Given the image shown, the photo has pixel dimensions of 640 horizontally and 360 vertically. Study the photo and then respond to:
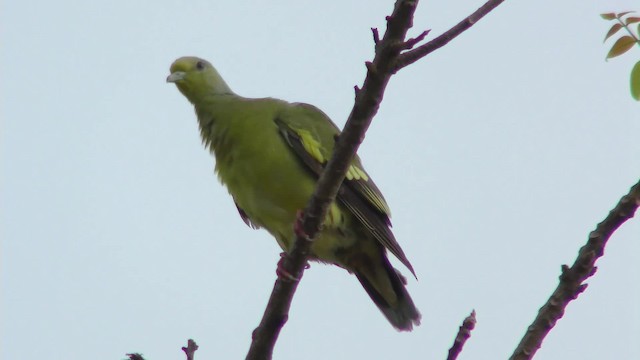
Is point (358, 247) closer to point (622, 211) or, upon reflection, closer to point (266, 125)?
point (266, 125)

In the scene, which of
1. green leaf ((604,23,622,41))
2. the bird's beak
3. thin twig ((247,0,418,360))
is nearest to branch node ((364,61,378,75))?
thin twig ((247,0,418,360))

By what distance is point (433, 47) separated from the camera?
110 inches

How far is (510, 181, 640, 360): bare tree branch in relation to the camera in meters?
2.57

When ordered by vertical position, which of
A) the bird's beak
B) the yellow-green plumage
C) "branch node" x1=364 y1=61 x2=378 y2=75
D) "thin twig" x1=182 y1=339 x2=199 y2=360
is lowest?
"thin twig" x1=182 y1=339 x2=199 y2=360

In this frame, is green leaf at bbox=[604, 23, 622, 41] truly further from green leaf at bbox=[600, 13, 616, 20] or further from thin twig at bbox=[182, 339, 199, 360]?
thin twig at bbox=[182, 339, 199, 360]

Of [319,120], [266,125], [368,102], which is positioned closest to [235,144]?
[266,125]

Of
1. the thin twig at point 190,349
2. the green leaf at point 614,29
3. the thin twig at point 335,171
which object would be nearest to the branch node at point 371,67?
the thin twig at point 335,171

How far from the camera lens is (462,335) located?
264 cm

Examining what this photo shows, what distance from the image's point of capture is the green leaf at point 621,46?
329 cm

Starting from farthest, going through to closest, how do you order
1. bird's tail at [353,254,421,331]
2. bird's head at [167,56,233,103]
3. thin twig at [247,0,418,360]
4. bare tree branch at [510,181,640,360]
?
1. bird's head at [167,56,233,103]
2. bird's tail at [353,254,421,331]
3. thin twig at [247,0,418,360]
4. bare tree branch at [510,181,640,360]

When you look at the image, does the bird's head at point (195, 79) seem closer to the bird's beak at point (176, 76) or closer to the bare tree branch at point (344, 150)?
the bird's beak at point (176, 76)

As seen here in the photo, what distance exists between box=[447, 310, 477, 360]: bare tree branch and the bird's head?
3.93 m

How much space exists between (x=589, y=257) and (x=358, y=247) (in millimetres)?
3121

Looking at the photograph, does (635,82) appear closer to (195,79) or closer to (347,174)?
(347,174)
